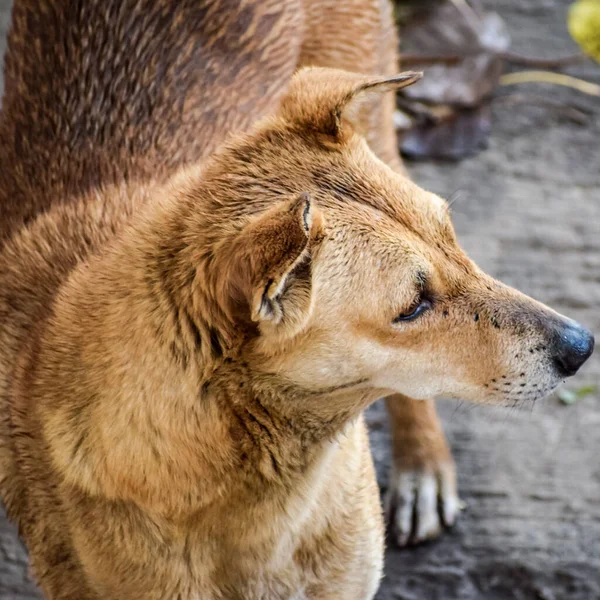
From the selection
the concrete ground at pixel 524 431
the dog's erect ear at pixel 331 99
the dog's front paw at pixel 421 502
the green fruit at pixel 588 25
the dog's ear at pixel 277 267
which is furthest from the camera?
the green fruit at pixel 588 25

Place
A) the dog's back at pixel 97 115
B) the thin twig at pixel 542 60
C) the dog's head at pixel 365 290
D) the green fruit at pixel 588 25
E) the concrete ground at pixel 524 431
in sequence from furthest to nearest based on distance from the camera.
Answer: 1. the thin twig at pixel 542 60
2. the green fruit at pixel 588 25
3. the concrete ground at pixel 524 431
4. the dog's back at pixel 97 115
5. the dog's head at pixel 365 290

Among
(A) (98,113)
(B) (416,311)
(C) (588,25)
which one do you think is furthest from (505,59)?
(B) (416,311)

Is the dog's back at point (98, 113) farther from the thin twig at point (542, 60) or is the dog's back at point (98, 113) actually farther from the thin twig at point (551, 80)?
the thin twig at point (551, 80)

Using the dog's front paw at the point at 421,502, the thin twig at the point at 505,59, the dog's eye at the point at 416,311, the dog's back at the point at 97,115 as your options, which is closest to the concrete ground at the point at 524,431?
the dog's front paw at the point at 421,502

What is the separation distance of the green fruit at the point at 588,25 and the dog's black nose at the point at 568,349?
3091 mm

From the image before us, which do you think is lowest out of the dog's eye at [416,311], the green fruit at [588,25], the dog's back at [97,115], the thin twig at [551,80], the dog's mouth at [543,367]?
the thin twig at [551,80]

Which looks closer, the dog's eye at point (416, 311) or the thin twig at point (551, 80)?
the dog's eye at point (416, 311)

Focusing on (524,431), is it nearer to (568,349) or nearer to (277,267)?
(568,349)

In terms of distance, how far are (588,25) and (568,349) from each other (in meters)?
3.16

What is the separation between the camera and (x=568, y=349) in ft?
7.72

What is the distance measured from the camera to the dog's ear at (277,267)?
184cm

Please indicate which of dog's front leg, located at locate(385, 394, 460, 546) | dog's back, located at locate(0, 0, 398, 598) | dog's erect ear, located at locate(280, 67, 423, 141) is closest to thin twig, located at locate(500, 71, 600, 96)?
dog's front leg, located at locate(385, 394, 460, 546)

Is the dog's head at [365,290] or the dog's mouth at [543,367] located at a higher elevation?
the dog's head at [365,290]

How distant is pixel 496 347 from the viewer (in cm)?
229
